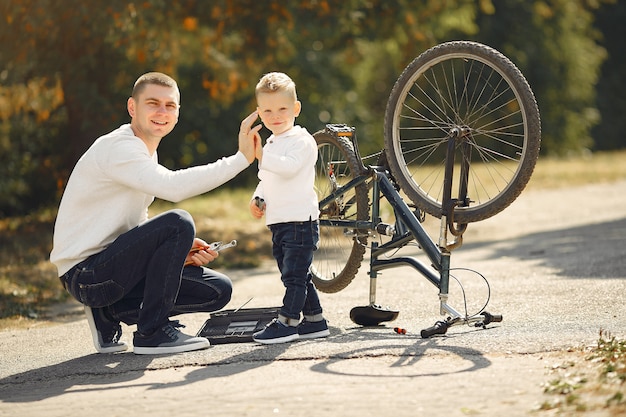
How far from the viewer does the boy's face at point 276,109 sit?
5258mm

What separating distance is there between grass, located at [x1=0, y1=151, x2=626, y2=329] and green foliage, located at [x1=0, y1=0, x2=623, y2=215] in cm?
104

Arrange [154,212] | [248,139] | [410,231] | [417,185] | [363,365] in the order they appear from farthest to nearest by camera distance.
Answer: [154,212] → [417,185] → [410,231] → [248,139] → [363,365]

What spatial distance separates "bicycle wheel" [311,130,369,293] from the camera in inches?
246

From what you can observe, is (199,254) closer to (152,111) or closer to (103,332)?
(103,332)

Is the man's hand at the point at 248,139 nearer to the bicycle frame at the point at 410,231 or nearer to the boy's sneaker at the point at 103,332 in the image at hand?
the bicycle frame at the point at 410,231

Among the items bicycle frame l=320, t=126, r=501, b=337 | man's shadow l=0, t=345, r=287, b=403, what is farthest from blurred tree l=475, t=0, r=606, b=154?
man's shadow l=0, t=345, r=287, b=403

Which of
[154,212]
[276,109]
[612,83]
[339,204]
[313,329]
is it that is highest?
[612,83]

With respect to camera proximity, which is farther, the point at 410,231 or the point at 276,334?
the point at 410,231

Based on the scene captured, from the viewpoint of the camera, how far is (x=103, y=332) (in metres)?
5.57

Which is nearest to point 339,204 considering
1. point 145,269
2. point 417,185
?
point 417,185

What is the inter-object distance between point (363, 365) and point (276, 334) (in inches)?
30.0

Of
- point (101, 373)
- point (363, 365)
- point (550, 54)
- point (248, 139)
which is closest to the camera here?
point (363, 365)

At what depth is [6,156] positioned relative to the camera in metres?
14.5

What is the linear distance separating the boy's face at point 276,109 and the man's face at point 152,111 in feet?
1.82
